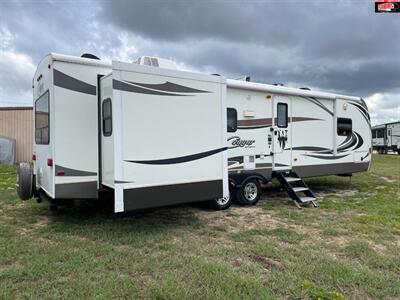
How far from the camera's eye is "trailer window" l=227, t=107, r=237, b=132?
7.23m

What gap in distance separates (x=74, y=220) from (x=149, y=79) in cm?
289

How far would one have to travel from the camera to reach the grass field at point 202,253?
3.45m

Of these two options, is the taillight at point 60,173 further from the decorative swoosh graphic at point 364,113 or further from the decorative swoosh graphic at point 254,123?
the decorative swoosh graphic at point 364,113

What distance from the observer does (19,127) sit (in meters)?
16.3

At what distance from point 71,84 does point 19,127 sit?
1296cm

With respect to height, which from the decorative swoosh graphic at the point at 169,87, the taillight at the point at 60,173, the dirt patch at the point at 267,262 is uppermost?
the decorative swoosh graphic at the point at 169,87

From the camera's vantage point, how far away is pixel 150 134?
504cm

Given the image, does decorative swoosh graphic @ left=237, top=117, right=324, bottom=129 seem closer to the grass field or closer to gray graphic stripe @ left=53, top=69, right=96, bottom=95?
the grass field

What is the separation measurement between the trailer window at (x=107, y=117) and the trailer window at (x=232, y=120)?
111 inches

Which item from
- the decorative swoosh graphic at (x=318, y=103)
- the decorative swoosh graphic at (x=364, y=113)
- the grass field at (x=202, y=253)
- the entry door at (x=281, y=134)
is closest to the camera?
the grass field at (x=202, y=253)

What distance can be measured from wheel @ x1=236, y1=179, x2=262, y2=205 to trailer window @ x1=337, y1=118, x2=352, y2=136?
3284 mm
